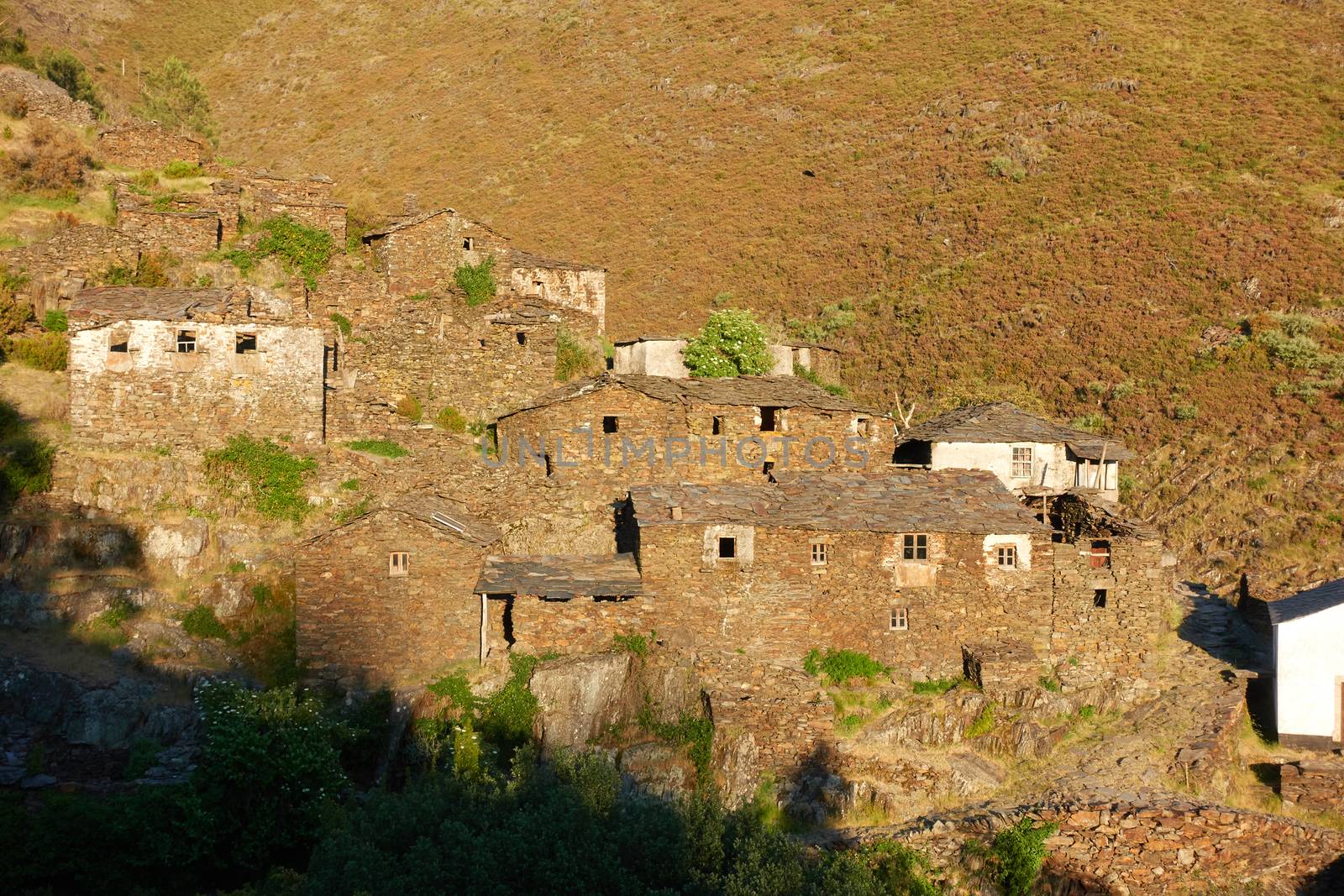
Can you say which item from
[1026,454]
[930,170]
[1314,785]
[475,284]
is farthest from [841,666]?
[930,170]

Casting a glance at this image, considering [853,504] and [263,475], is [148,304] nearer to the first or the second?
[263,475]

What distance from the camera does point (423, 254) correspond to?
32.9 metres

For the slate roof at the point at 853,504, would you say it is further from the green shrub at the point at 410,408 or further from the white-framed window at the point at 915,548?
the green shrub at the point at 410,408

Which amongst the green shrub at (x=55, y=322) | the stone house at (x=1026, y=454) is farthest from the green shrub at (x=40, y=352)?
the stone house at (x=1026, y=454)

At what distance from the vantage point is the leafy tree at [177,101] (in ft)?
171

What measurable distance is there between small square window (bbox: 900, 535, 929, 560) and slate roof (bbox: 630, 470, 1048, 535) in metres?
0.29

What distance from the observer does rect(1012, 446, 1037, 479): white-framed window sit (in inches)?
1138

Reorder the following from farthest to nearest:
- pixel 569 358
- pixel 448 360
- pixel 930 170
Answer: pixel 930 170
pixel 569 358
pixel 448 360

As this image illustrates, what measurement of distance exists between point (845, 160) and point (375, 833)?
57075 mm

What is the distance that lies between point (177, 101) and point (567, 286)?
3140cm

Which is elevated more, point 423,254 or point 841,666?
point 423,254

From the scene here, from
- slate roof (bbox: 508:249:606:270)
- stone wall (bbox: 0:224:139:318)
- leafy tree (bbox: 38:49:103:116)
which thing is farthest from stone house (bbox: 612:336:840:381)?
leafy tree (bbox: 38:49:103:116)

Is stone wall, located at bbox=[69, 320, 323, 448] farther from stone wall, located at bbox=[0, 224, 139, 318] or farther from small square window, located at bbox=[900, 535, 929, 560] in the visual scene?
small square window, located at bbox=[900, 535, 929, 560]

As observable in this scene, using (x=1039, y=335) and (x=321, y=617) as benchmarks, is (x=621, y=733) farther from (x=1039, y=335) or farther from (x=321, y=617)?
(x=1039, y=335)
